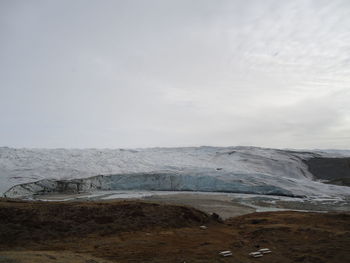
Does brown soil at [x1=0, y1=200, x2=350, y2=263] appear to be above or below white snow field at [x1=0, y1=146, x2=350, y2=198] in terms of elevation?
below

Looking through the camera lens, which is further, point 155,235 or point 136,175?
point 136,175

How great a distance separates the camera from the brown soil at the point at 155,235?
8205mm

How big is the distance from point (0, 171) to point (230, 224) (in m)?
19.2

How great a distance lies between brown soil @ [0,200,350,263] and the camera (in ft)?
26.9

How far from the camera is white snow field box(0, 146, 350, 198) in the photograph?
24391mm

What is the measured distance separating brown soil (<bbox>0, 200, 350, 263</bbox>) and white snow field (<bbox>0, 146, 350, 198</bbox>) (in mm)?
11036

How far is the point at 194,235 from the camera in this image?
35.6 ft

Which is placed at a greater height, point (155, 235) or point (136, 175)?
point (136, 175)

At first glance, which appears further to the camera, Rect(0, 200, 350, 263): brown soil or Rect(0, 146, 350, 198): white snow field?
Rect(0, 146, 350, 198): white snow field

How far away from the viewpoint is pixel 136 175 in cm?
2806

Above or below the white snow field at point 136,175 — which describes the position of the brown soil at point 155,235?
below

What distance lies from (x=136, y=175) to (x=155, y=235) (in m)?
17.5

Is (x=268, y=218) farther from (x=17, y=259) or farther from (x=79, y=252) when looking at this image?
(x=17, y=259)

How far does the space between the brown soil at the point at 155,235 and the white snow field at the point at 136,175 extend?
11036 mm
